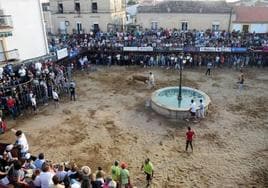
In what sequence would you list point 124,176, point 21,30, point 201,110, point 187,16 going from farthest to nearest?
point 187,16 < point 21,30 < point 201,110 < point 124,176

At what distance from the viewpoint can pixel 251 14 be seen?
34219mm

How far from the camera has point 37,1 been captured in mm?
24781

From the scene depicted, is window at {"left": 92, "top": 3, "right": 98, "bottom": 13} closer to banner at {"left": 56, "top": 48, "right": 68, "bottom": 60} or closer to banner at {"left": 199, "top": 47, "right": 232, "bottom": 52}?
banner at {"left": 56, "top": 48, "right": 68, "bottom": 60}

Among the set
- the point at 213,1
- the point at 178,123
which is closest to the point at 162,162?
the point at 178,123

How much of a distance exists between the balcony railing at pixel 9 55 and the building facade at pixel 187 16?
17.6 m

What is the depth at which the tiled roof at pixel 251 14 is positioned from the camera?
109 feet

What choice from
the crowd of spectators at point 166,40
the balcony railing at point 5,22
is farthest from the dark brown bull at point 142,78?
the balcony railing at point 5,22

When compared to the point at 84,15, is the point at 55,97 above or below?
below

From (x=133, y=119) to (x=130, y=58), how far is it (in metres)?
12.9

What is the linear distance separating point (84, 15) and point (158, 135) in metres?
25.9

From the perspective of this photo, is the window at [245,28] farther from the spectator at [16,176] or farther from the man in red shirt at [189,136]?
the spectator at [16,176]

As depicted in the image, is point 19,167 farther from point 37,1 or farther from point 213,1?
point 213,1

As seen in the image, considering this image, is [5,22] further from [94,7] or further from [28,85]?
[94,7]

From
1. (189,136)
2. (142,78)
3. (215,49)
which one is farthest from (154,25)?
(189,136)
